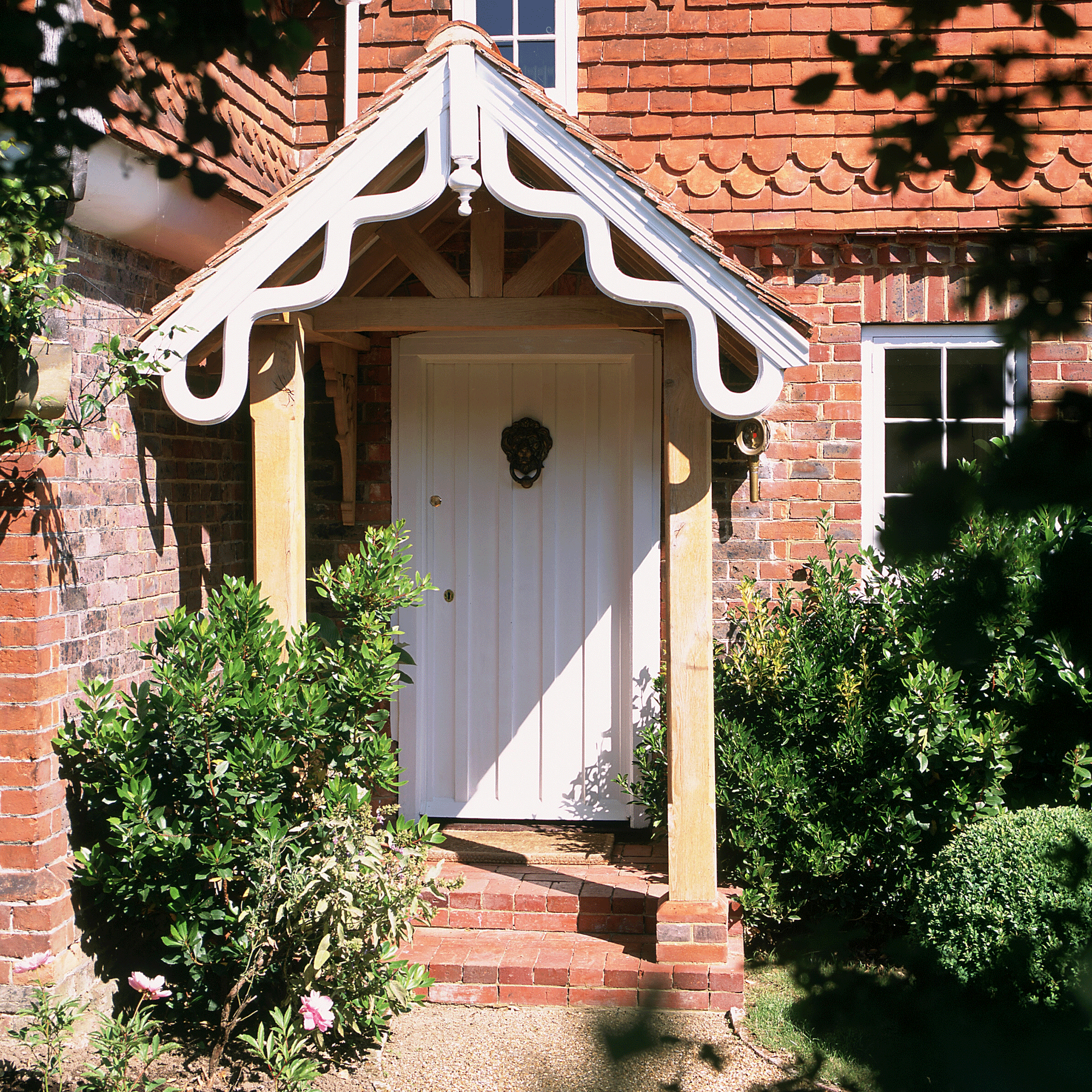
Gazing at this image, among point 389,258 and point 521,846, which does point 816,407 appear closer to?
point 389,258

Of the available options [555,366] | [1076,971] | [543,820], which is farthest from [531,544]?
[1076,971]

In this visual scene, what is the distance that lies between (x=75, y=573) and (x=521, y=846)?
2698 mm

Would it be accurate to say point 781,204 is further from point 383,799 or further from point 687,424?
point 383,799

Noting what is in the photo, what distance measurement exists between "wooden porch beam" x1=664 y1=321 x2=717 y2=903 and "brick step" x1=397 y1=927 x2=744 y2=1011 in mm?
303

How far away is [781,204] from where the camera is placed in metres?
5.50

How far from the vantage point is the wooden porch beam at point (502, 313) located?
4395mm

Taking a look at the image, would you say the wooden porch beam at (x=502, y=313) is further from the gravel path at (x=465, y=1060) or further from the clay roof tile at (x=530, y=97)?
the gravel path at (x=465, y=1060)

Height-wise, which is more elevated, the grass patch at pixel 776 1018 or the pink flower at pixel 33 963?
the pink flower at pixel 33 963

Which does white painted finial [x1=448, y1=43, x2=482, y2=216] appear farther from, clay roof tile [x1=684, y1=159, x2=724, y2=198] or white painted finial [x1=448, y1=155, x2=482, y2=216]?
clay roof tile [x1=684, y1=159, x2=724, y2=198]

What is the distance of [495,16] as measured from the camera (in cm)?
576

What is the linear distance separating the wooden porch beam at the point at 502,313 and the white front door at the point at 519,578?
3.98 ft

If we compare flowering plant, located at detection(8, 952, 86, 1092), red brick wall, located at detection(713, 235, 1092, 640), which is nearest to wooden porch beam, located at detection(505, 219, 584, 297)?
red brick wall, located at detection(713, 235, 1092, 640)

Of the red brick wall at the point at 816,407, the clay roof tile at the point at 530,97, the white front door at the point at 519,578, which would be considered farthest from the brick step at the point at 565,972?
the clay roof tile at the point at 530,97

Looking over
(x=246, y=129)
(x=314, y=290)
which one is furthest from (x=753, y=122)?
(x=314, y=290)
